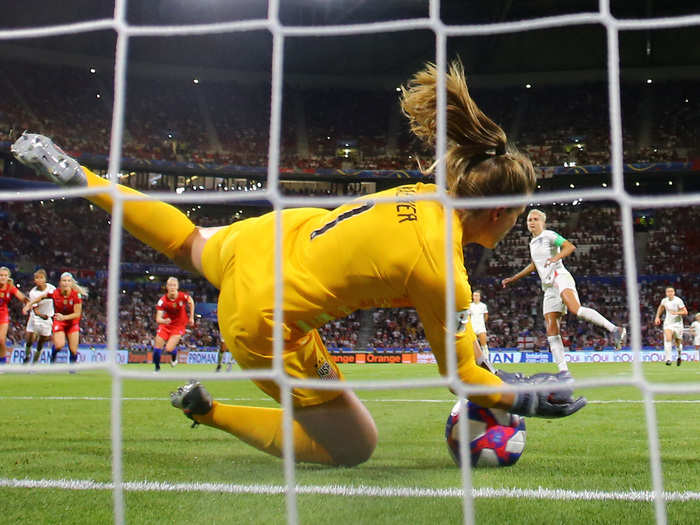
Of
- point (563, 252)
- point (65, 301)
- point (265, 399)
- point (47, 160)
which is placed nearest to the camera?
point (47, 160)

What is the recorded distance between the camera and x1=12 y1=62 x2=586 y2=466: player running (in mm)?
2141

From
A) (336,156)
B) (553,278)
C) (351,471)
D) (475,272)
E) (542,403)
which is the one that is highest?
(336,156)

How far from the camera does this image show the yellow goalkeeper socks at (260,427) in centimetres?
290

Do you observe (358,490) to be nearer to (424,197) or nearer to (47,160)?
(424,197)

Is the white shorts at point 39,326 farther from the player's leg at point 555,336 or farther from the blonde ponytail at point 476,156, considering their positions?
the blonde ponytail at point 476,156

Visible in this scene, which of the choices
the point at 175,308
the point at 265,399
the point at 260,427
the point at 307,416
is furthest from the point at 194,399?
the point at 175,308

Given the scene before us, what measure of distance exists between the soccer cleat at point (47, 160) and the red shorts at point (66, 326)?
7.97m

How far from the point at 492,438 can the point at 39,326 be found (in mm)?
9672

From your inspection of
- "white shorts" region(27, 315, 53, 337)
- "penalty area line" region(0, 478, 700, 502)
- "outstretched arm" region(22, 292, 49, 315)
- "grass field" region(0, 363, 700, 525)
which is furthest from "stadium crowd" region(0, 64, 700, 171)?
"penalty area line" region(0, 478, 700, 502)

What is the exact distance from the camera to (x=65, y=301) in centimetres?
981

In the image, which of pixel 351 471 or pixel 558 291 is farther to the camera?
pixel 558 291

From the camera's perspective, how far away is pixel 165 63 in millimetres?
26734

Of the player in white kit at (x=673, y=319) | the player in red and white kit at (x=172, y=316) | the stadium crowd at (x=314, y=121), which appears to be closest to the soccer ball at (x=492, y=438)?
the player in red and white kit at (x=172, y=316)

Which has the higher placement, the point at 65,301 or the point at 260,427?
the point at 65,301
